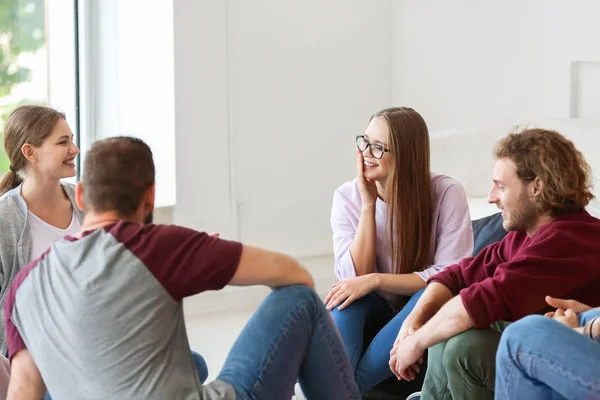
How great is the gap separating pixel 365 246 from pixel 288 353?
0.80 meters

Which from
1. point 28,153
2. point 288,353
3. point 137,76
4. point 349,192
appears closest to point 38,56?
point 137,76

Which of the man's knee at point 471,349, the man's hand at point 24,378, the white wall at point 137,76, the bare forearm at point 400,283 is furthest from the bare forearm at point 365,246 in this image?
the white wall at point 137,76

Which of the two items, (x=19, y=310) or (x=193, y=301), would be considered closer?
(x=19, y=310)

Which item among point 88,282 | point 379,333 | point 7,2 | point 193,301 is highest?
point 7,2

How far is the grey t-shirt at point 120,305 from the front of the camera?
1.45m

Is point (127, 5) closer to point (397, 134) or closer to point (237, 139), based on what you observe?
point (237, 139)

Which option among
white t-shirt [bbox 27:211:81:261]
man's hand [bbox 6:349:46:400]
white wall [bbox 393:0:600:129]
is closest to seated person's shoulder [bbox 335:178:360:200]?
white t-shirt [bbox 27:211:81:261]

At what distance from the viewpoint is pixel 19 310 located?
154cm

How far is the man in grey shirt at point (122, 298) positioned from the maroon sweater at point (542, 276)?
1.63 feet

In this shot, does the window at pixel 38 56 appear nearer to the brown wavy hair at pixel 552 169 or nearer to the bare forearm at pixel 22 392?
the bare forearm at pixel 22 392

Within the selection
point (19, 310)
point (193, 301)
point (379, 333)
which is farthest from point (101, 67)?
point (19, 310)

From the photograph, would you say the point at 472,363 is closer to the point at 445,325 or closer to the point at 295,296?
the point at 445,325

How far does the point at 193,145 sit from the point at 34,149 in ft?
4.62

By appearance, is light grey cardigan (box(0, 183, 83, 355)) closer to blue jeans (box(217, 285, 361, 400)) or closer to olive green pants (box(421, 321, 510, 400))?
blue jeans (box(217, 285, 361, 400))
